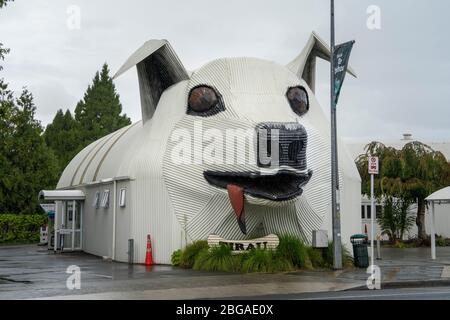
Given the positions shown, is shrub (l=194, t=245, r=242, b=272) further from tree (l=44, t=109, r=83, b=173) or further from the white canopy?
tree (l=44, t=109, r=83, b=173)

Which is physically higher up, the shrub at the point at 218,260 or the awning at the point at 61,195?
the awning at the point at 61,195

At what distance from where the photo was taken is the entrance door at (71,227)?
2922 centimetres

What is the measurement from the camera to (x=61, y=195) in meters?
28.0

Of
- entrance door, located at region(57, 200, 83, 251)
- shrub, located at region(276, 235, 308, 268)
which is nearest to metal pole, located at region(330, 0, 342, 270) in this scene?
shrub, located at region(276, 235, 308, 268)

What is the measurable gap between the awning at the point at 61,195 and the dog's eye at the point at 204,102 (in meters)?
9.94

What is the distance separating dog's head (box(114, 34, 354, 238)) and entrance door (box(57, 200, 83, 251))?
9.35 m

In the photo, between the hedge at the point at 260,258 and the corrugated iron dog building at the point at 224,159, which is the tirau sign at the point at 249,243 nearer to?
the hedge at the point at 260,258

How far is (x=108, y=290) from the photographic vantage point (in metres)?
13.9

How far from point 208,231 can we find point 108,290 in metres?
6.61

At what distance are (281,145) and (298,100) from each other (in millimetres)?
3192

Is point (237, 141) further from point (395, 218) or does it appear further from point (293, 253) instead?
point (395, 218)

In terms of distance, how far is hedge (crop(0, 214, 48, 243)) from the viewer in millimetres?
41094

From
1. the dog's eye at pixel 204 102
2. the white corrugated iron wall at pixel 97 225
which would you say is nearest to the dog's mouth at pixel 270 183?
the dog's eye at pixel 204 102
